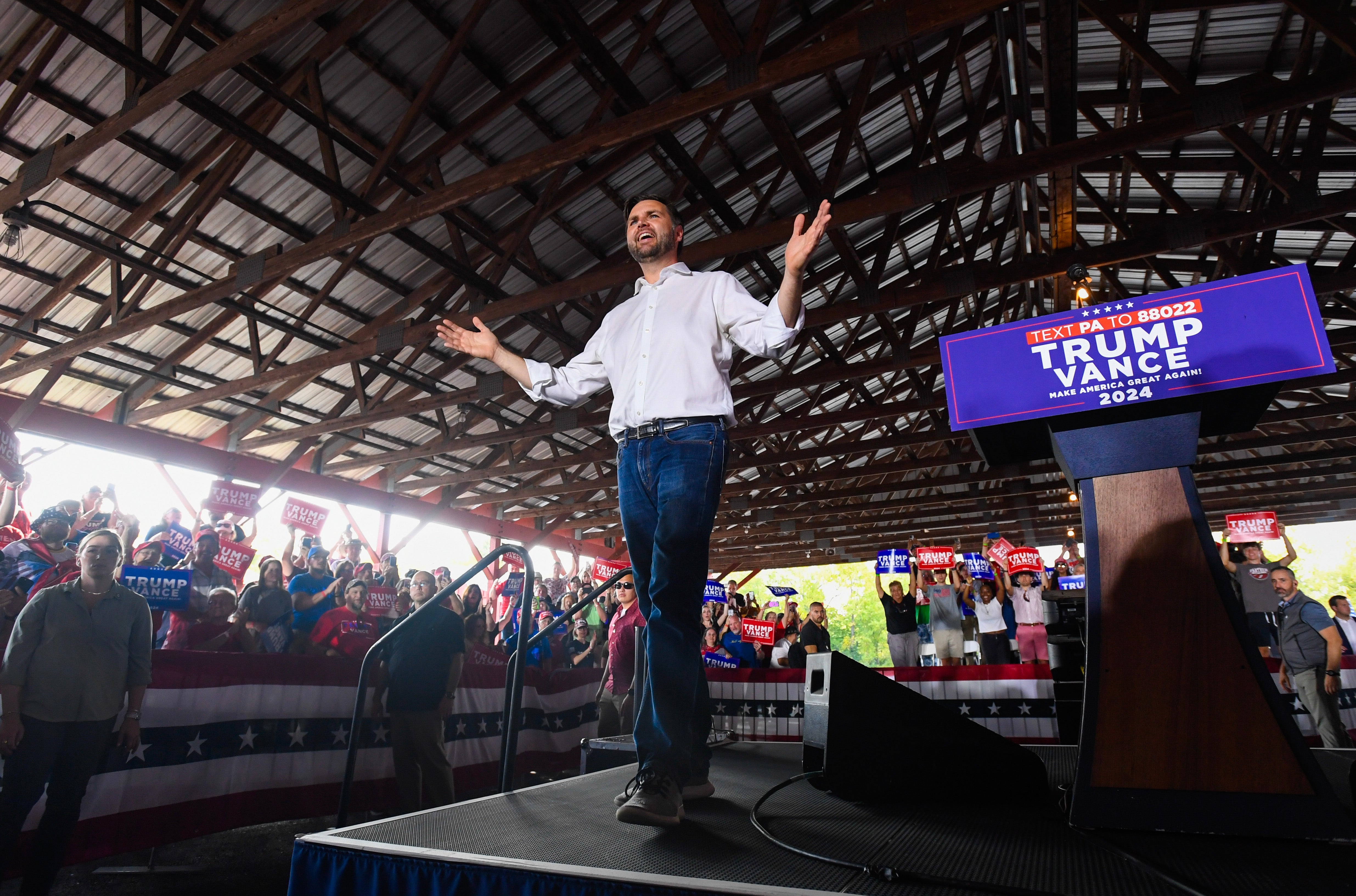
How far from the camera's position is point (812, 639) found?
9.05 meters

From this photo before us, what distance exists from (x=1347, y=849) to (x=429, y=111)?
7.91 m

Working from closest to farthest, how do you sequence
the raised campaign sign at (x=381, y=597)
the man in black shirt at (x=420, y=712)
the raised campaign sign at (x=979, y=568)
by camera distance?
the man in black shirt at (x=420, y=712) → the raised campaign sign at (x=381, y=597) → the raised campaign sign at (x=979, y=568)

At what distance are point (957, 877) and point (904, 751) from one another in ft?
2.36

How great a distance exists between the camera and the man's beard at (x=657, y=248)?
202cm

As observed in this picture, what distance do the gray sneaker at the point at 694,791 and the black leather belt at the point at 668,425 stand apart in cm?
90

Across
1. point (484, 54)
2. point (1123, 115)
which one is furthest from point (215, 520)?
point (1123, 115)

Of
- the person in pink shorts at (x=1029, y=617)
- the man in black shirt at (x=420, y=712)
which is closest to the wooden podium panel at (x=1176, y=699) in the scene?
the man in black shirt at (x=420, y=712)

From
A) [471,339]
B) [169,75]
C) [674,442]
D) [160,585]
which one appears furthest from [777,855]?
[169,75]

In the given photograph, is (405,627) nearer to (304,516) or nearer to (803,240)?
(803,240)

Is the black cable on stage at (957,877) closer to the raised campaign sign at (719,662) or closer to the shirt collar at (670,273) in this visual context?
the shirt collar at (670,273)

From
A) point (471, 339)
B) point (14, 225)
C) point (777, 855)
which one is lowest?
point (777, 855)

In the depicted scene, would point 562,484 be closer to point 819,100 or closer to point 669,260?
point 819,100

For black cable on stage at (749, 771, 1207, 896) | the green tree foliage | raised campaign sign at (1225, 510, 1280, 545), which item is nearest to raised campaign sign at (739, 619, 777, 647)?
black cable on stage at (749, 771, 1207, 896)

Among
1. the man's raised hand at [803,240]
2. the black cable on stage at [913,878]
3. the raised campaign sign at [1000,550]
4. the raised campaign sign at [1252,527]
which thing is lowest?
→ the black cable on stage at [913,878]
